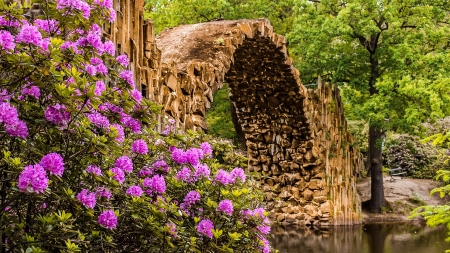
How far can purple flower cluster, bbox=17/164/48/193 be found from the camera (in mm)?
2254

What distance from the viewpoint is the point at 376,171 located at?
616 inches

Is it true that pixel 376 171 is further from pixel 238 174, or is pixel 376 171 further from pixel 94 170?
pixel 94 170

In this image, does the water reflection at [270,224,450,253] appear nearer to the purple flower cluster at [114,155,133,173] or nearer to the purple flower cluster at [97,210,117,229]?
the purple flower cluster at [114,155,133,173]

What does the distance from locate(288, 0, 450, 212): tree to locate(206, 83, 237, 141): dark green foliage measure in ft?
11.7

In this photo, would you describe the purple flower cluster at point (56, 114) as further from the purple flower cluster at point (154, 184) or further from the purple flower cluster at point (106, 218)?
the purple flower cluster at point (154, 184)

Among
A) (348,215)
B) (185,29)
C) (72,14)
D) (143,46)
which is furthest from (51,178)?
(348,215)

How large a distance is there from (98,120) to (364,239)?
9836mm

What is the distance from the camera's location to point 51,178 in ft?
8.04

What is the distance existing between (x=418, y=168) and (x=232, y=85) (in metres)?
9.36

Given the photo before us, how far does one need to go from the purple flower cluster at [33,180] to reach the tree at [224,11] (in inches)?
553

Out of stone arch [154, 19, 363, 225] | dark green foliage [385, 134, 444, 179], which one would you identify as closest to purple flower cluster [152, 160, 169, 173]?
stone arch [154, 19, 363, 225]

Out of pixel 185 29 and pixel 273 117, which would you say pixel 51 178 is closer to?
pixel 185 29

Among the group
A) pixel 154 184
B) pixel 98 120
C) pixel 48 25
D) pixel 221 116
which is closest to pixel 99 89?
pixel 98 120

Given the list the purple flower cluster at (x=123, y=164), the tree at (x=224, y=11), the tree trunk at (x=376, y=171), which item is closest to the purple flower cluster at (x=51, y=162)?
the purple flower cluster at (x=123, y=164)
